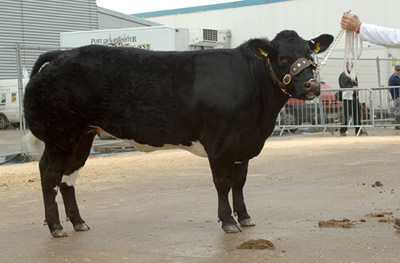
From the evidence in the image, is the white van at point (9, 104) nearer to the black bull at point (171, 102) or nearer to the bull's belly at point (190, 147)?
the black bull at point (171, 102)

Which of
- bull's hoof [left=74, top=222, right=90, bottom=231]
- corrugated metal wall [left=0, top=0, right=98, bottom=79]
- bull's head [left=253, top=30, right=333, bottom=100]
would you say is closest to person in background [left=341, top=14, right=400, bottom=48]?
bull's head [left=253, top=30, right=333, bottom=100]

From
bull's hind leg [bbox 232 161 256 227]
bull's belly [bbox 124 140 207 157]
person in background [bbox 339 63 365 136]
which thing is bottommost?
bull's hind leg [bbox 232 161 256 227]

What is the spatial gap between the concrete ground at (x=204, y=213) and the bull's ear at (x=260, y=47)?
158 centimetres

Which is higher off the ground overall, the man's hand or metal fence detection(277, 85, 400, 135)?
the man's hand

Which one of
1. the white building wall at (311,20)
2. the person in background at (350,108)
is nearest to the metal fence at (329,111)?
the person in background at (350,108)

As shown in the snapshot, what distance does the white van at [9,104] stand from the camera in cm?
1474

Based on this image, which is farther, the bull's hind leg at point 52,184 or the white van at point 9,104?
the white van at point 9,104

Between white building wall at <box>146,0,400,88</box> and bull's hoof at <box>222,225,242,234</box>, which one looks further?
white building wall at <box>146,0,400,88</box>

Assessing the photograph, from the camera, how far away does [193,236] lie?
5844 millimetres

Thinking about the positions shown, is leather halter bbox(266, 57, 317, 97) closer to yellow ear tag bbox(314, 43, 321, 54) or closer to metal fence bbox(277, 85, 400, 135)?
yellow ear tag bbox(314, 43, 321, 54)

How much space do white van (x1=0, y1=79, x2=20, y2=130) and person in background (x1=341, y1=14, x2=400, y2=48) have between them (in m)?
10.3

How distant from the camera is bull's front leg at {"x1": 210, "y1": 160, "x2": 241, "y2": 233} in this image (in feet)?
19.4

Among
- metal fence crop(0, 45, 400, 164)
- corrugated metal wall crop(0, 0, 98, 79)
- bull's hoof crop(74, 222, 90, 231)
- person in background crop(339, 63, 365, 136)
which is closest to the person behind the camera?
bull's hoof crop(74, 222, 90, 231)

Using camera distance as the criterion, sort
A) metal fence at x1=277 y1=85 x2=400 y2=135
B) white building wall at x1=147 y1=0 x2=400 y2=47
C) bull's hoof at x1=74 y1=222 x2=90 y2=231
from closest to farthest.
Answer: bull's hoof at x1=74 y1=222 x2=90 y2=231, metal fence at x1=277 y1=85 x2=400 y2=135, white building wall at x1=147 y1=0 x2=400 y2=47
